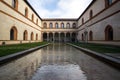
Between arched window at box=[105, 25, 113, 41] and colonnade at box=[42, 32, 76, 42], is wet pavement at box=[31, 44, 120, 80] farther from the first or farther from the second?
colonnade at box=[42, 32, 76, 42]

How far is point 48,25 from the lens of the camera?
179ft

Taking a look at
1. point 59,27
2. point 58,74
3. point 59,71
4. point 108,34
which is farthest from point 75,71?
point 59,27

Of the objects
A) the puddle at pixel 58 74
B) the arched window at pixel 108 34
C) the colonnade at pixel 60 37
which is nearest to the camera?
the puddle at pixel 58 74

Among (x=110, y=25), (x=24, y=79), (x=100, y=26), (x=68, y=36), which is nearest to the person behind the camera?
(x=24, y=79)

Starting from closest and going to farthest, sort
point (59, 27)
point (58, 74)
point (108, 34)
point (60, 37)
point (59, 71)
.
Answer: point (58, 74), point (59, 71), point (108, 34), point (59, 27), point (60, 37)

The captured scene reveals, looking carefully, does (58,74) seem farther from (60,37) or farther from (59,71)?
(60,37)

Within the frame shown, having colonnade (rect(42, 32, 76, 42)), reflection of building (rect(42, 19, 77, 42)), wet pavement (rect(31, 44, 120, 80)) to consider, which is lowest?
wet pavement (rect(31, 44, 120, 80))

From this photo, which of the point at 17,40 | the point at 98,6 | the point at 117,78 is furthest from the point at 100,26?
the point at 117,78

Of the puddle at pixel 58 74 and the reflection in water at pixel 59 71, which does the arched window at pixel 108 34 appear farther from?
the puddle at pixel 58 74

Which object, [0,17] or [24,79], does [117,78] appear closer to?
[24,79]

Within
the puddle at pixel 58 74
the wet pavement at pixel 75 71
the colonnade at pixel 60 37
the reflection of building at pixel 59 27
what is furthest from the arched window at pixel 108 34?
the colonnade at pixel 60 37

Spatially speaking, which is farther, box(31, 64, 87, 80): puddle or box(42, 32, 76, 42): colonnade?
box(42, 32, 76, 42): colonnade

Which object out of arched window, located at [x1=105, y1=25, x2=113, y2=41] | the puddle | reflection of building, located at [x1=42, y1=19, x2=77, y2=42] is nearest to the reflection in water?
the puddle

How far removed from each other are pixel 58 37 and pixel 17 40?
35.1m
